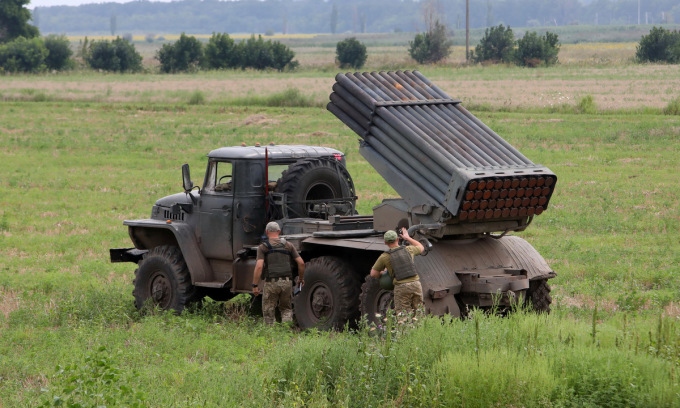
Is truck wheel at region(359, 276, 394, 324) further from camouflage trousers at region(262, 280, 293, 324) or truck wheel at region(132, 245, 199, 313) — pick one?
truck wheel at region(132, 245, 199, 313)

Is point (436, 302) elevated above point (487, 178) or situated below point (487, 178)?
below

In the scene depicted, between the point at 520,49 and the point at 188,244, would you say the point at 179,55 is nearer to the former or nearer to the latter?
the point at 520,49

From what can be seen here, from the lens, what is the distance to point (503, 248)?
12.8m

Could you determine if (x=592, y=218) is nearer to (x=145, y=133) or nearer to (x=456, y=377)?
(x=456, y=377)

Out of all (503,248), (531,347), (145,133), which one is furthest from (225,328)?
(145,133)

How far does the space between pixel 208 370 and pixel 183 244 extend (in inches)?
172

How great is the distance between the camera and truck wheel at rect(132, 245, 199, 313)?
14.3 m

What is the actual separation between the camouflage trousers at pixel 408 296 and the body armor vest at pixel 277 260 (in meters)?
1.89

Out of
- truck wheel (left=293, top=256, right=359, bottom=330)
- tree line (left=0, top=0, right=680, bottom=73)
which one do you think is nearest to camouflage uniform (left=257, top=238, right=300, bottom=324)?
truck wheel (left=293, top=256, right=359, bottom=330)

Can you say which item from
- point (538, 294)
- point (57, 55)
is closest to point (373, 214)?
point (538, 294)

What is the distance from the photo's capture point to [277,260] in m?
12.9

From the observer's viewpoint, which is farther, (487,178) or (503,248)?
(503,248)

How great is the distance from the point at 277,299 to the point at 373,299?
4.82 ft

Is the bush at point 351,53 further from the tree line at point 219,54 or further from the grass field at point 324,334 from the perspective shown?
the grass field at point 324,334
